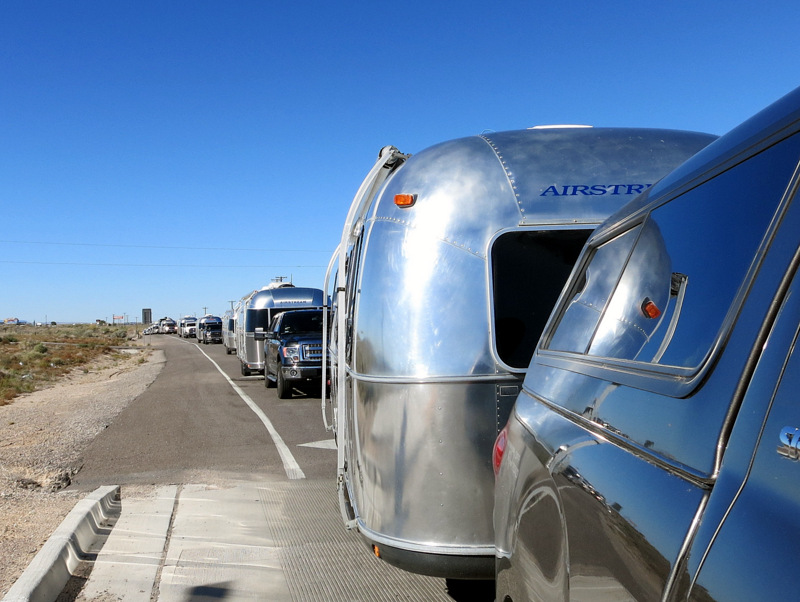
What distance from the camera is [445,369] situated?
402 cm

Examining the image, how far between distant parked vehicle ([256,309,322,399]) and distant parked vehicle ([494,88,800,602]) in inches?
547

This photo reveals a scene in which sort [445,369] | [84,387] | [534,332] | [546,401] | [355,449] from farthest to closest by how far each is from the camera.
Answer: [84,387] → [355,449] → [534,332] → [445,369] → [546,401]

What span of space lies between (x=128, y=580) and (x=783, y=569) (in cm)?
499

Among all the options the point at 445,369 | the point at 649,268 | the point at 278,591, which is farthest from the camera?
the point at 278,591

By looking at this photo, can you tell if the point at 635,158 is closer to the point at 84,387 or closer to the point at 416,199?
the point at 416,199

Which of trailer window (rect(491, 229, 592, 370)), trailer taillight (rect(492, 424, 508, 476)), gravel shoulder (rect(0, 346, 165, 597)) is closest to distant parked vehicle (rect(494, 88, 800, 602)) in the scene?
trailer taillight (rect(492, 424, 508, 476))

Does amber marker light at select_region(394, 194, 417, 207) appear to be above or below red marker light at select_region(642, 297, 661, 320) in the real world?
above

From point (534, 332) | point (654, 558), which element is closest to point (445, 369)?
point (534, 332)

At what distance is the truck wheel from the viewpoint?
16.6m

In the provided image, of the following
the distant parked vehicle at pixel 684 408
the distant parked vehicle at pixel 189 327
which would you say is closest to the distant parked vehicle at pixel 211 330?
the distant parked vehicle at pixel 189 327

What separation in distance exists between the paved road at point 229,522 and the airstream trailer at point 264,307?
958cm

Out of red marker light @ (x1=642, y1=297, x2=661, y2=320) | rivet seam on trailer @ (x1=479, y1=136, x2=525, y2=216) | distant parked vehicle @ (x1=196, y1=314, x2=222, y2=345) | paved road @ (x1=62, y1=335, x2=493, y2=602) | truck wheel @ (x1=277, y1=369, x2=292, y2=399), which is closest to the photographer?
red marker light @ (x1=642, y1=297, x2=661, y2=320)

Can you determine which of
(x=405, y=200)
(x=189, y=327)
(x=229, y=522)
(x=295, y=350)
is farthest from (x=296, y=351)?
(x=189, y=327)

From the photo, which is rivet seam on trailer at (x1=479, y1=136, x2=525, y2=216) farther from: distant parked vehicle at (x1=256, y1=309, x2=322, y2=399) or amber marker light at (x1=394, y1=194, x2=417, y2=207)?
distant parked vehicle at (x1=256, y1=309, x2=322, y2=399)
